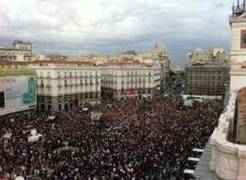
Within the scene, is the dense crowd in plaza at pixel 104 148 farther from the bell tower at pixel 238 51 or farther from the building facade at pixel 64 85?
the building facade at pixel 64 85

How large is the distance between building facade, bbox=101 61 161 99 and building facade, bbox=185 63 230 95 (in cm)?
1178

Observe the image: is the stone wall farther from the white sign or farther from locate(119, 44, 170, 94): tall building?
locate(119, 44, 170, 94): tall building

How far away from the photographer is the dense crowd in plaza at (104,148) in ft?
78.1

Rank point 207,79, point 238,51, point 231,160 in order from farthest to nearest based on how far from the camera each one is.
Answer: point 207,79 < point 238,51 < point 231,160

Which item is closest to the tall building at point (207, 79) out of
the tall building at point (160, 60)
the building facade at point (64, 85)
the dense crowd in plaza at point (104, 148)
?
the tall building at point (160, 60)

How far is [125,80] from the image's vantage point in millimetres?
81625

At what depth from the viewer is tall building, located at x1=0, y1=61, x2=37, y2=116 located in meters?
46.0

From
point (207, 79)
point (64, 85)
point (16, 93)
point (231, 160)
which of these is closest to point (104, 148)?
point (231, 160)

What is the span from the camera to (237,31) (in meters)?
33.7

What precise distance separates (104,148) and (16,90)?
76.4 ft

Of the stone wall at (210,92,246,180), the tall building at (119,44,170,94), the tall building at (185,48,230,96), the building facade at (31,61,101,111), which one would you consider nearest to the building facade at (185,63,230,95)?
the tall building at (185,48,230,96)

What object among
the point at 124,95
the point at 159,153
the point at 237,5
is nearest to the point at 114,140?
the point at 159,153

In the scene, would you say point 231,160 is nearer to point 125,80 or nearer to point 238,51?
point 238,51

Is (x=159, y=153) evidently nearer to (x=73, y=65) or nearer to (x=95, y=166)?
(x=95, y=166)
